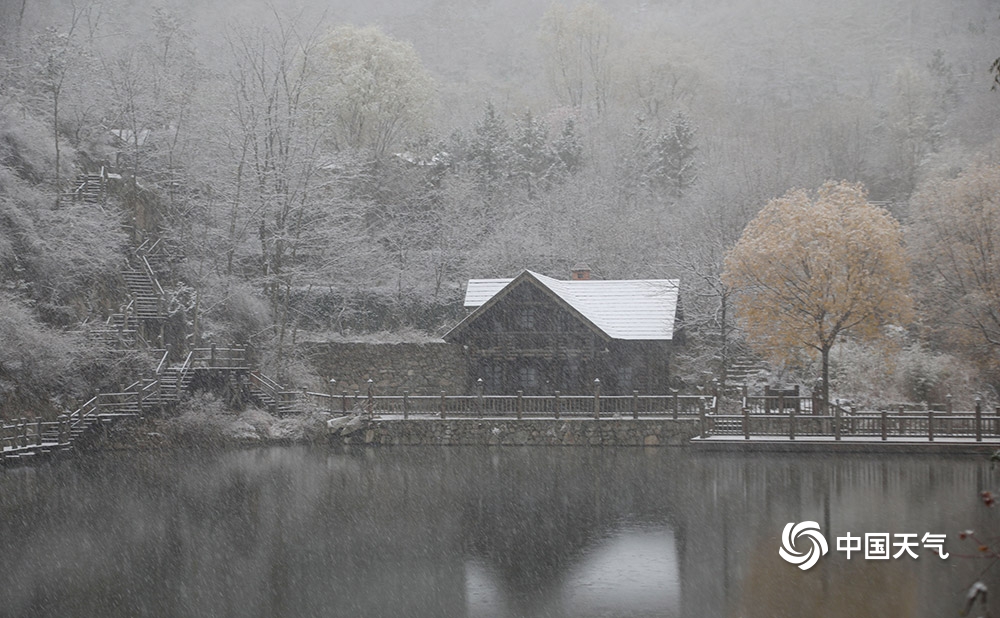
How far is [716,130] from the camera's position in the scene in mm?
55062

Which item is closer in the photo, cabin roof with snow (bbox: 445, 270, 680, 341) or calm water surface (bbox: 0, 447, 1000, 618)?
calm water surface (bbox: 0, 447, 1000, 618)

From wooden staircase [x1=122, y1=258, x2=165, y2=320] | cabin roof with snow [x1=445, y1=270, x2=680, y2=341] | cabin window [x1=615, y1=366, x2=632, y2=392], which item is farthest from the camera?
wooden staircase [x1=122, y1=258, x2=165, y2=320]

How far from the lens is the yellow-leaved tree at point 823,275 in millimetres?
27047

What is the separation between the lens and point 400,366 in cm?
3300

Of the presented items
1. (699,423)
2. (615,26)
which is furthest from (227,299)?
(615,26)

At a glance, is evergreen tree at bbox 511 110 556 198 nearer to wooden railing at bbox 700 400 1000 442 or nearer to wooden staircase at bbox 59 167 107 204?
wooden staircase at bbox 59 167 107 204

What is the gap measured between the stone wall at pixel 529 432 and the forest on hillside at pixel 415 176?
6218 millimetres

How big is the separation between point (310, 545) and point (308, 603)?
3094 millimetres

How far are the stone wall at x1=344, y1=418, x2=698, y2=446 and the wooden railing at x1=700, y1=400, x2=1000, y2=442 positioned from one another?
54.0 inches

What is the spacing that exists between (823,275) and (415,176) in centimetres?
2280

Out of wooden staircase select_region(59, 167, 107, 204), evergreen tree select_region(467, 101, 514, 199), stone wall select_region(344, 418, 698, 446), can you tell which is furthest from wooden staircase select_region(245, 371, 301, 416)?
evergreen tree select_region(467, 101, 514, 199)

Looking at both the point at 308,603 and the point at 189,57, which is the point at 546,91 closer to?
the point at 189,57

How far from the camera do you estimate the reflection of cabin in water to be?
93.9 ft

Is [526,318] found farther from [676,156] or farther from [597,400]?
[676,156]
